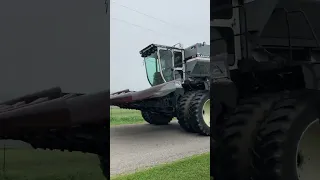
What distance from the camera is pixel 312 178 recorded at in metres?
2.01

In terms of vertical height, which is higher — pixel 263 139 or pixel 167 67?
pixel 167 67

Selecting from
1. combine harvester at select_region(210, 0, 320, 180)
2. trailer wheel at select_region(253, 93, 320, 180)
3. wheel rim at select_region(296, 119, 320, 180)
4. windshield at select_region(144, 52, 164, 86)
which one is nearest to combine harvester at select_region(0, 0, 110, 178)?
windshield at select_region(144, 52, 164, 86)

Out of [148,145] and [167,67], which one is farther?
[167,67]

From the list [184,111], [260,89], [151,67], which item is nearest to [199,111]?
[184,111]

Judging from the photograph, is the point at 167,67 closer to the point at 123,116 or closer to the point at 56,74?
the point at 123,116

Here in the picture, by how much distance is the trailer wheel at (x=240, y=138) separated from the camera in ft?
5.71

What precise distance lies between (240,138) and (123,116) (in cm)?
53

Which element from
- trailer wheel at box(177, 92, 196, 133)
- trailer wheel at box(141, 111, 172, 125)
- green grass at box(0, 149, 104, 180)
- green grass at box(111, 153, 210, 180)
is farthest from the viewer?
trailer wheel at box(177, 92, 196, 133)

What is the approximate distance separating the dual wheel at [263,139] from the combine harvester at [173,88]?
0.30 meters

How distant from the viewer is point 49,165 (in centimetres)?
144

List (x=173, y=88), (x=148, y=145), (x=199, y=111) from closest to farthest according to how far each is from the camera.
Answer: (x=148, y=145) < (x=173, y=88) < (x=199, y=111)

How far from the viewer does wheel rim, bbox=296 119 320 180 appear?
189 centimetres

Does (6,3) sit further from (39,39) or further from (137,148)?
(137,148)

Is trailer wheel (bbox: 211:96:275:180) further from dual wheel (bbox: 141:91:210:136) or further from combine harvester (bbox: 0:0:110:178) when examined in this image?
combine harvester (bbox: 0:0:110:178)
